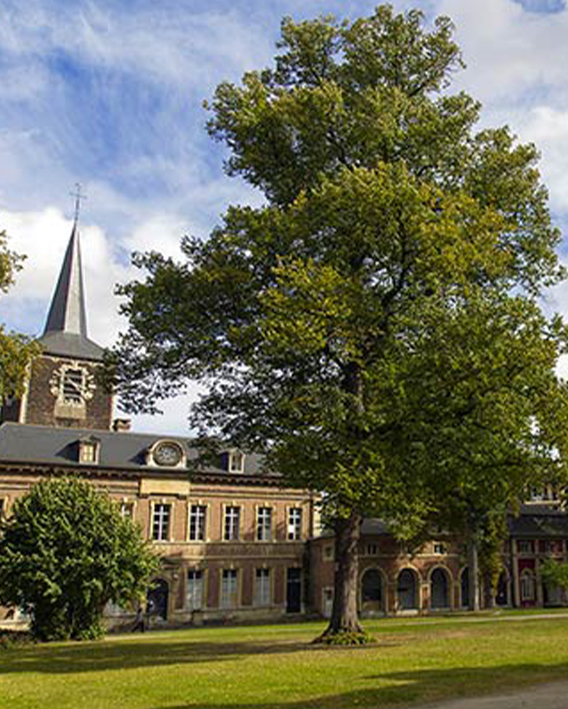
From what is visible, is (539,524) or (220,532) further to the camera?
(539,524)

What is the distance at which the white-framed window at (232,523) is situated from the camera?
160 ft

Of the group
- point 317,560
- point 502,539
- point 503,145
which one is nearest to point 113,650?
point 503,145

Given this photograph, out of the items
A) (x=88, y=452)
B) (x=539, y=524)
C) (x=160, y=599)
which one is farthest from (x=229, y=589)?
(x=539, y=524)

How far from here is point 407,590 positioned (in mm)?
50844

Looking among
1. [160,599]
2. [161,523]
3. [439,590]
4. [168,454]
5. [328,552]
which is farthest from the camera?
[439,590]

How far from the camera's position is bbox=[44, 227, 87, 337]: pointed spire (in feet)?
192

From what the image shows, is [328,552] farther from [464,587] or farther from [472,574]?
[464,587]

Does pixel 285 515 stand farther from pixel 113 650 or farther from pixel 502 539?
pixel 113 650

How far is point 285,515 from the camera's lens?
51.2m

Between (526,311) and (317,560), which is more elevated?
(526,311)

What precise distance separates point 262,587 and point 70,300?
26.0m

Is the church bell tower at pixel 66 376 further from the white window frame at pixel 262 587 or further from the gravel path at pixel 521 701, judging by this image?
the gravel path at pixel 521 701

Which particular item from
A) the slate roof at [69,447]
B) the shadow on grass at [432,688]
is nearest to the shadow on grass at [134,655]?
the shadow on grass at [432,688]

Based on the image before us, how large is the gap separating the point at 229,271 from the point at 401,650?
1074cm
